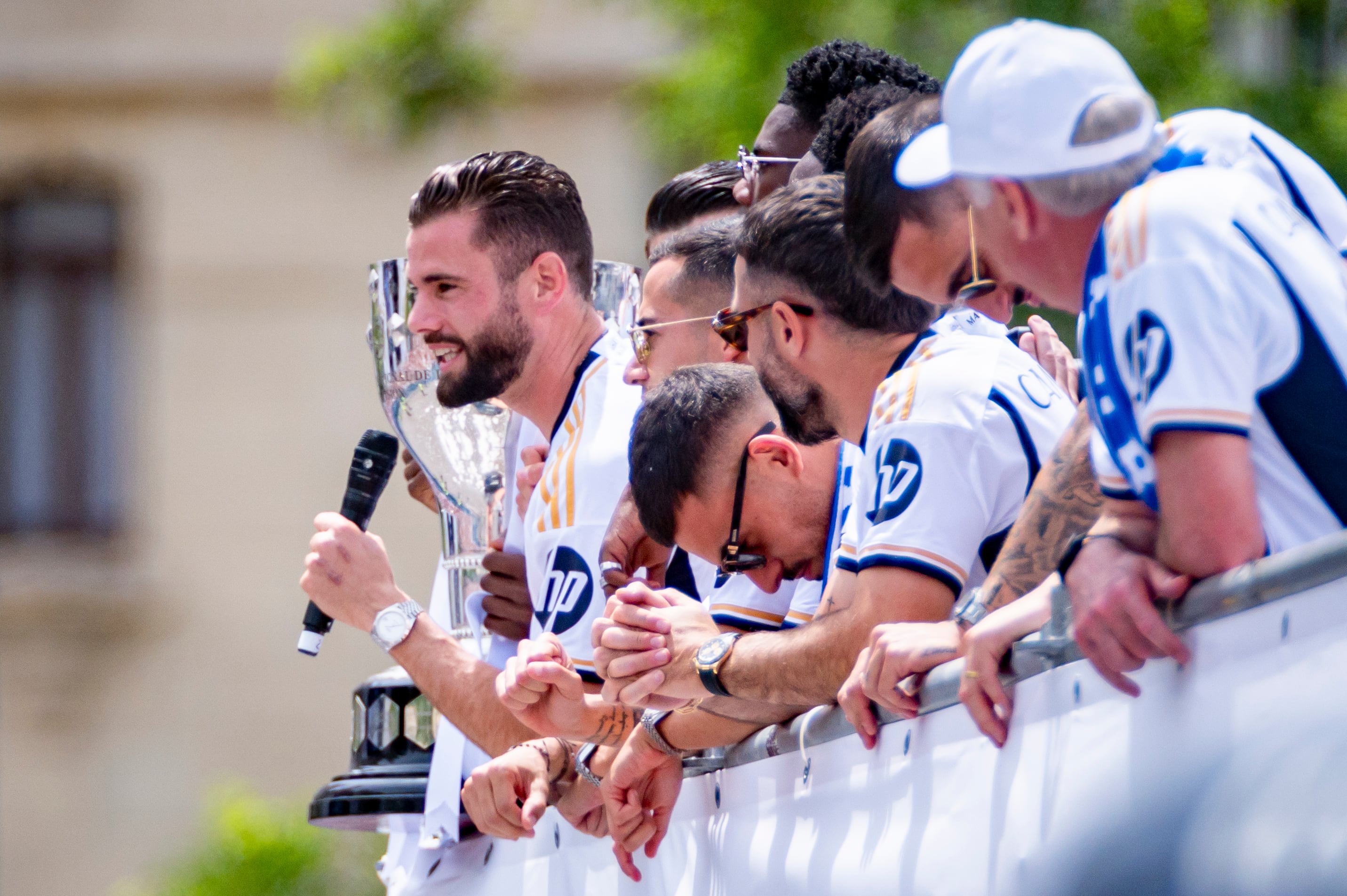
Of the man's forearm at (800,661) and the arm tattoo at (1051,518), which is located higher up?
the arm tattoo at (1051,518)

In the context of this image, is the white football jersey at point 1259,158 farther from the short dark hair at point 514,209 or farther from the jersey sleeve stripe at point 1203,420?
the short dark hair at point 514,209

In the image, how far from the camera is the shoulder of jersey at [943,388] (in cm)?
246

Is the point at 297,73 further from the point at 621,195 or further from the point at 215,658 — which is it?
the point at 215,658

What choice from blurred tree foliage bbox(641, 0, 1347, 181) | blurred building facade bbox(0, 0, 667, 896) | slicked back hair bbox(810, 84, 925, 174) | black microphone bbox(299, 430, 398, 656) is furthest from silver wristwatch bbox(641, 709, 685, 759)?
blurred building facade bbox(0, 0, 667, 896)

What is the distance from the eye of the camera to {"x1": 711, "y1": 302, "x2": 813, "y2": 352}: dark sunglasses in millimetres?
2893

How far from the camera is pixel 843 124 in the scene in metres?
3.50

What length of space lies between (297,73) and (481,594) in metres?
6.37

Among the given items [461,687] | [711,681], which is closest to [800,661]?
[711,681]

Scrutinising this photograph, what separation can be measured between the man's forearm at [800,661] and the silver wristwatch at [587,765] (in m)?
0.66

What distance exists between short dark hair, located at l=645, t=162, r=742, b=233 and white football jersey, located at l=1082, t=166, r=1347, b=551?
271cm

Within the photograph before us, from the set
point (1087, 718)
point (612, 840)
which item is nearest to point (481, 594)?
point (612, 840)

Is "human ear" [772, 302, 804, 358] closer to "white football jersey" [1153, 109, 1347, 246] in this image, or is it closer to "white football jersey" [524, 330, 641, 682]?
"white football jersey" [524, 330, 641, 682]

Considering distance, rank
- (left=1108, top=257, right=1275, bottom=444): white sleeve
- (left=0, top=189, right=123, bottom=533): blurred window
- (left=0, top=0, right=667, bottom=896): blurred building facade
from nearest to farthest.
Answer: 1. (left=1108, top=257, right=1275, bottom=444): white sleeve
2. (left=0, top=0, right=667, bottom=896): blurred building facade
3. (left=0, top=189, right=123, bottom=533): blurred window

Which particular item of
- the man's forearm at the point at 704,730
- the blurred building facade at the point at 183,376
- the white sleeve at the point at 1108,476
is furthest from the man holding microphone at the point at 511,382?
the blurred building facade at the point at 183,376
